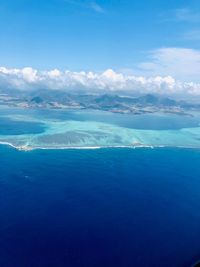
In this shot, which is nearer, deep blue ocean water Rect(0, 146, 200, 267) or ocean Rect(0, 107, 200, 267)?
deep blue ocean water Rect(0, 146, 200, 267)

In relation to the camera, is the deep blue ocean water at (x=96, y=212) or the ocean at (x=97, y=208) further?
the ocean at (x=97, y=208)

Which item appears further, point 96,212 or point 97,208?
point 97,208

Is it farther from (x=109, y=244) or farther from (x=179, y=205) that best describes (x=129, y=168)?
(x=109, y=244)

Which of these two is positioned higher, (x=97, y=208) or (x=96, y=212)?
(x=97, y=208)

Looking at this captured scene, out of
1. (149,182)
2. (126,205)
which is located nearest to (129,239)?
(126,205)

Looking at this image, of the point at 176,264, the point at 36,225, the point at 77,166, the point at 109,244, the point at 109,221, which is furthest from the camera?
the point at 77,166

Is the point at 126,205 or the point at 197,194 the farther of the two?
the point at 197,194

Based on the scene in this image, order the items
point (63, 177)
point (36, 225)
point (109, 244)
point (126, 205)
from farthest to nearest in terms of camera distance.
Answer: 1. point (63, 177)
2. point (126, 205)
3. point (36, 225)
4. point (109, 244)

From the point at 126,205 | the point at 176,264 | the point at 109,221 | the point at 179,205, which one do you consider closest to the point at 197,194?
the point at 179,205
